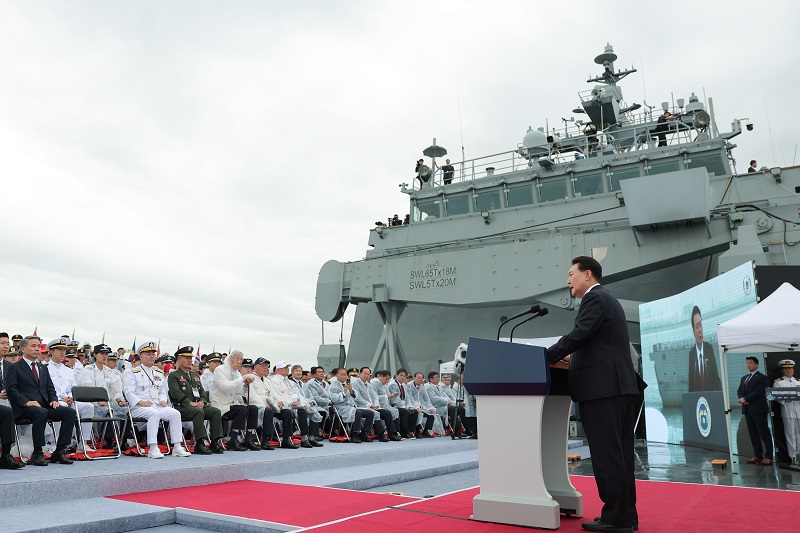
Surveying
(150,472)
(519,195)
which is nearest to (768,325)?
(150,472)

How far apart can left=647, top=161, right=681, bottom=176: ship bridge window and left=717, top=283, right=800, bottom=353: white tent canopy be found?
9398 millimetres

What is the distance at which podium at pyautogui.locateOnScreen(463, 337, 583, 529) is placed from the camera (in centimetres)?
361

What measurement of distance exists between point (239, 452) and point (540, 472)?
5.93 meters

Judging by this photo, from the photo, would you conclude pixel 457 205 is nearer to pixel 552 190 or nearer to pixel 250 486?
pixel 552 190

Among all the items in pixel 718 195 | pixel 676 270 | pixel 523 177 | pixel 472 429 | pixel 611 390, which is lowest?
pixel 472 429

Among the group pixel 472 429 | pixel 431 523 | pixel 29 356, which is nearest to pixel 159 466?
pixel 29 356

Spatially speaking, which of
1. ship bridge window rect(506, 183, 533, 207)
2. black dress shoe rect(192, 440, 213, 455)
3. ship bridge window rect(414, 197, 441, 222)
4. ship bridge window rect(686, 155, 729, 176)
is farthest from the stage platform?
ship bridge window rect(414, 197, 441, 222)

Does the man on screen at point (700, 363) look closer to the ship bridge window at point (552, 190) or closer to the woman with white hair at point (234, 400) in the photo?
the woman with white hair at point (234, 400)

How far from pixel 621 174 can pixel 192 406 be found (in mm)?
13456

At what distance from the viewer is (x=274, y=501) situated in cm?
521

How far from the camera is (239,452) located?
848cm

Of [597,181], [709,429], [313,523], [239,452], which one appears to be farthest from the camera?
[597,181]

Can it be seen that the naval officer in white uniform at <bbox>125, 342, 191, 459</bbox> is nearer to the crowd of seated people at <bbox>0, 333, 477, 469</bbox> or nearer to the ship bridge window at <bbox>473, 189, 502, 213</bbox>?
the crowd of seated people at <bbox>0, 333, 477, 469</bbox>

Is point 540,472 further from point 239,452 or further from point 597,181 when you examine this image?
point 597,181
